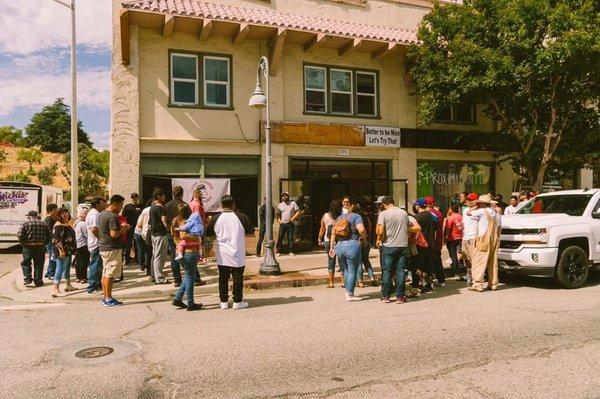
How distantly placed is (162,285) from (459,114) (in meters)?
12.0

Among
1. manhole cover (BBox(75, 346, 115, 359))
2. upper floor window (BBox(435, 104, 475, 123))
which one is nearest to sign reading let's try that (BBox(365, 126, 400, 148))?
upper floor window (BBox(435, 104, 475, 123))

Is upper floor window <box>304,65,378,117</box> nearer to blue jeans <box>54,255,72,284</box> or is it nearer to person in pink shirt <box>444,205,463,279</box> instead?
person in pink shirt <box>444,205,463,279</box>

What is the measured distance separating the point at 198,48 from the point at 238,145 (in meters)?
3.01

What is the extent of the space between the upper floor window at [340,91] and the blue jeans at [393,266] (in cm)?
771

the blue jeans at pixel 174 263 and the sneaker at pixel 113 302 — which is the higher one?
the blue jeans at pixel 174 263

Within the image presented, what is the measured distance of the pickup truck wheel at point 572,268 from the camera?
888 cm

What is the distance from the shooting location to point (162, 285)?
9.80m

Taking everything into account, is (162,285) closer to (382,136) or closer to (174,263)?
(174,263)

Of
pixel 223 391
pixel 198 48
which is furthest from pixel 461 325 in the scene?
pixel 198 48

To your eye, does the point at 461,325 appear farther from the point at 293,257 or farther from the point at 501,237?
the point at 293,257

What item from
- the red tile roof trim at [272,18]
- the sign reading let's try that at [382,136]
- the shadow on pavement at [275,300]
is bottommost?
the shadow on pavement at [275,300]

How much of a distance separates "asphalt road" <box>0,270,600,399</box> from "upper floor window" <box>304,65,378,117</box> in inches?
327

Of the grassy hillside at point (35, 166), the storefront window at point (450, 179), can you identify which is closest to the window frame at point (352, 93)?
the storefront window at point (450, 179)

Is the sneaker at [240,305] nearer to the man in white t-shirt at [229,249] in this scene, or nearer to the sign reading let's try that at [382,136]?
the man in white t-shirt at [229,249]
